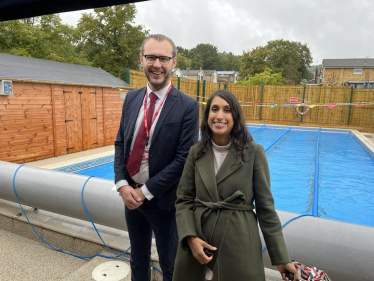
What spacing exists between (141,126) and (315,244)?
4.84 feet

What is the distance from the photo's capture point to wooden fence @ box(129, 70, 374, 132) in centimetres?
1775

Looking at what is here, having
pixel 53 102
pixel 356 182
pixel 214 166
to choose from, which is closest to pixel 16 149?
pixel 53 102

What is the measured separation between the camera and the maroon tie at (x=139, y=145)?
1871 mm

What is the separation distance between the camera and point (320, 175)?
916 centimetres

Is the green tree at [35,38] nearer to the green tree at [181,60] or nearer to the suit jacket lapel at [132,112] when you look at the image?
the suit jacket lapel at [132,112]

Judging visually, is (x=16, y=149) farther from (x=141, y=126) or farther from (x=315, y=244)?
(x=315, y=244)

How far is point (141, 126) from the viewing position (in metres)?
1.90

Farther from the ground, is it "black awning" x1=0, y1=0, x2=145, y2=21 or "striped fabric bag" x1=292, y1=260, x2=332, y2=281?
"black awning" x1=0, y1=0, x2=145, y2=21

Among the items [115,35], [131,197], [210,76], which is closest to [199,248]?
[131,197]

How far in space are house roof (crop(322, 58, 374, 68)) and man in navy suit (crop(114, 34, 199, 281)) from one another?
47744 mm

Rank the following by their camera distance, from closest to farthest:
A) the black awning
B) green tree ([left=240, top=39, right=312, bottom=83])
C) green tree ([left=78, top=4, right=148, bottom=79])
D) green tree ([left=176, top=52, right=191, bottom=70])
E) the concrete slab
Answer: the black awning, the concrete slab, green tree ([left=78, top=4, right=148, bottom=79]), green tree ([left=240, top=39, right=312, bottom=83]), green tree ([left=176, top=52, right=191, bottom=70])

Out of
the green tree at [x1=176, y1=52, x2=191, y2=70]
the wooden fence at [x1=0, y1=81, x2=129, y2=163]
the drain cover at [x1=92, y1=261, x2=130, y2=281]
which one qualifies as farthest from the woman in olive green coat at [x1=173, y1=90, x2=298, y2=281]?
the green tree at [x1=176, y1=52, x2=191, y2=70]

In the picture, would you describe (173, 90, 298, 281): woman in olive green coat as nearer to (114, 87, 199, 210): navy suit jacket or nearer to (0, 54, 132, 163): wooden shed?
(114, 87, 199, 210): navy suit jacket

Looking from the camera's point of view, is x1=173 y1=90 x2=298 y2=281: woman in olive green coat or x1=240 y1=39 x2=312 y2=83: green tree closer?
x1=173 y1=90 x2=298 y2=281: woman in olive green coat
